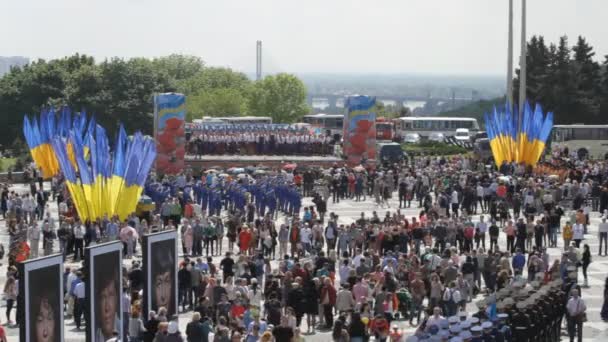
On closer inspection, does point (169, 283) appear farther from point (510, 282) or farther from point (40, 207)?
point (40, 207)

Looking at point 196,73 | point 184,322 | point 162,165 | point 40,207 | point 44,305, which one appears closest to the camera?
point 44,305

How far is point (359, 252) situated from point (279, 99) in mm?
78328

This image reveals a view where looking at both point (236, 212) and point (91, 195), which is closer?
point (91, 195)

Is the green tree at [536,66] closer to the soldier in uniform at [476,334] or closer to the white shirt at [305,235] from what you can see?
the white shirt at [305,235]

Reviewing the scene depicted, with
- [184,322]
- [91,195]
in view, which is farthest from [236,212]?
[184,322]

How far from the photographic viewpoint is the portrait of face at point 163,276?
23000 mm

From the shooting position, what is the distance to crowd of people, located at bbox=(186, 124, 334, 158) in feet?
204

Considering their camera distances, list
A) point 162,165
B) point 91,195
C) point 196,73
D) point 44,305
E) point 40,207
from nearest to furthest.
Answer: point 44,305 < point 91,195 < point 40,207 < point 162,165 < point 196,73

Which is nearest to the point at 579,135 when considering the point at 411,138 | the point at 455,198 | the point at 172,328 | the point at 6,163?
the point at 411,138

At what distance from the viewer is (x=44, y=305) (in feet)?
64.5

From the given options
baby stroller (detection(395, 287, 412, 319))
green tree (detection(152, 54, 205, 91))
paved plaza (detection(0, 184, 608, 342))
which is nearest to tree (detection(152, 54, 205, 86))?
green tree (detection(152, 54, 205, 91))

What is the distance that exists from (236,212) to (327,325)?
14131 mm

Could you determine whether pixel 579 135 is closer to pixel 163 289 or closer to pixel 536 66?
pixel 536 66

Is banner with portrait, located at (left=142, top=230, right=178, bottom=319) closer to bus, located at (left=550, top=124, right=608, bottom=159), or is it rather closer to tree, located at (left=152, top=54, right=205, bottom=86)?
bus, located at (left=550, top=124, right=608, bottom=159)
